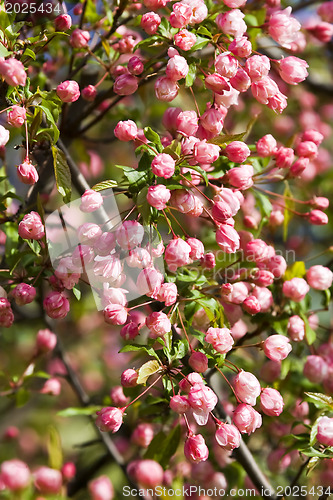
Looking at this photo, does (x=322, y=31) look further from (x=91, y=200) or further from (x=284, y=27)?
(x=91, y=200)

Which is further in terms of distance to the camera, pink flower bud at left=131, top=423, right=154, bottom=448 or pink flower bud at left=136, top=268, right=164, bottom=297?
pink flower bud at left=131, top=423, right=154, bottom=448

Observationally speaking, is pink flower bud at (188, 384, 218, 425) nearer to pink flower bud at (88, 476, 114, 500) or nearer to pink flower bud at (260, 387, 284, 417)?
pink flower bud at (260, 387, 284, 417)

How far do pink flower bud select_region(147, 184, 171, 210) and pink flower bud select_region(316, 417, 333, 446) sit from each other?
527 millimetres

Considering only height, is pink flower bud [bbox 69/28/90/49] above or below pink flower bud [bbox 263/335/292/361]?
above

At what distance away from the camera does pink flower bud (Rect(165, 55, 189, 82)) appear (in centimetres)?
95

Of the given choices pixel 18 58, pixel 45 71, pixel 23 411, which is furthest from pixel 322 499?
pixel 23 411

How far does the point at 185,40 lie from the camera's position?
959mm

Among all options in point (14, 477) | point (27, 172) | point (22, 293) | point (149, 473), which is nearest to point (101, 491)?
point (149, 473)

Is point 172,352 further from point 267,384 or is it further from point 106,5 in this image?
point 106,5

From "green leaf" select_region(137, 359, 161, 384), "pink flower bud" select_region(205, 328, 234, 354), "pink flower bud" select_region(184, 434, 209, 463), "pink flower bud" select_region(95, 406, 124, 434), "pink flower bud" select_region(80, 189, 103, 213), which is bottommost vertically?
"pink flower bud" select_region(184, 434, 209, 463)

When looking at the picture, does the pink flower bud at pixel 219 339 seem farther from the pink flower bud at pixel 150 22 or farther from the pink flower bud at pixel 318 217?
the pink flower bud at pixel 150 22

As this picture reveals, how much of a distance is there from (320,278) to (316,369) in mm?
206

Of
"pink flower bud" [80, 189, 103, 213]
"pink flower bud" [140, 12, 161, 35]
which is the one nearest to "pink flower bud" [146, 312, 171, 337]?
"pink flower bud" [80, 189, 103, 213]

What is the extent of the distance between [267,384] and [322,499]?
11.5 inches
